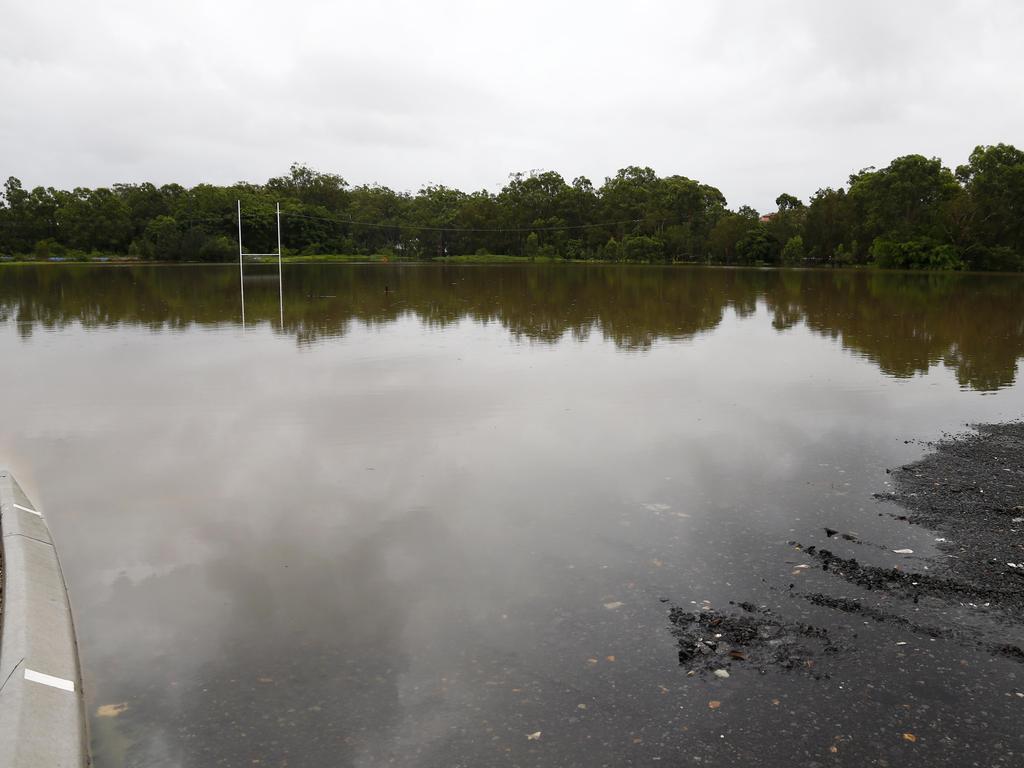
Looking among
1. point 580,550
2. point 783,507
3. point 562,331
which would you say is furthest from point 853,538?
point 562,331

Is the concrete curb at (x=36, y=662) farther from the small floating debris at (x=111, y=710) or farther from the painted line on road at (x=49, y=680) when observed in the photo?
the small floating debris at (x=111, y=710)

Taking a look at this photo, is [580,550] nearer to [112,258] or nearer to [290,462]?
[290,462]

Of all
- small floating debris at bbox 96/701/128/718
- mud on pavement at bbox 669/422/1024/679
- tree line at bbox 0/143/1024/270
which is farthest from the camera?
tree line at bbox 0/143/1024/270

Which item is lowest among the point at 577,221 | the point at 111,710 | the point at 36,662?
the point at 111,710

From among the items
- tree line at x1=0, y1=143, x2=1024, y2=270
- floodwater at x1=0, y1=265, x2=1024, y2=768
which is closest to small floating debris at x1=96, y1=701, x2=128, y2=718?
floodwater at x1=0, y1=265, x2=1024, y2=768

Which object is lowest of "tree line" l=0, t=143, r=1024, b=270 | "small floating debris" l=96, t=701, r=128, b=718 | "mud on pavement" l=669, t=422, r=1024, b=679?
"small floating debris" l=96, t=701, r=128, b=718

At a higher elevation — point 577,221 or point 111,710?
point 577,221

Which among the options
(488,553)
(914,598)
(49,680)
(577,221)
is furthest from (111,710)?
(577,221)

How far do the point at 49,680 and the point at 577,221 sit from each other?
105 m

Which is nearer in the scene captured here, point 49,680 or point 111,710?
point 49,680

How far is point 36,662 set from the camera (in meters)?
4.35

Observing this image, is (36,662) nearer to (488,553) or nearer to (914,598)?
(488,553)

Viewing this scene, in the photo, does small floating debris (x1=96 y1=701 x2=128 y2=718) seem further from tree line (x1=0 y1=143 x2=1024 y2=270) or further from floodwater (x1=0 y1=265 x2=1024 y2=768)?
tree line (x1=0 y1=143 x2=1024 y2=270)

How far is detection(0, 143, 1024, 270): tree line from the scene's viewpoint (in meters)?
67.4
